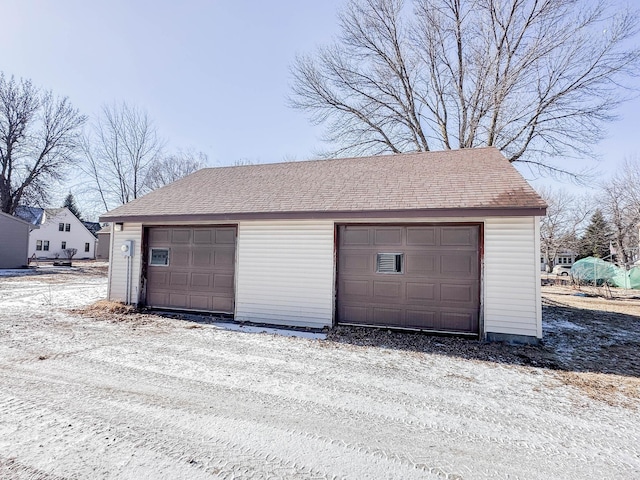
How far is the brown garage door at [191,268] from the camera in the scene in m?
8.00

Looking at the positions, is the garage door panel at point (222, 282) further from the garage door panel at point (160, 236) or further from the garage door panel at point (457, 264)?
the garage door panel at point (457, 264)

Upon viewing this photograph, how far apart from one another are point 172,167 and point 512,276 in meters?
28.3

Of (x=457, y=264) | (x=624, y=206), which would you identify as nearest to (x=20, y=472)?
(x=457, y=264)

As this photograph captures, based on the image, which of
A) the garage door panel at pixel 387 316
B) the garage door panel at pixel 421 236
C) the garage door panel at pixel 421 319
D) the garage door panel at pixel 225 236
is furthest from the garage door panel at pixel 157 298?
the garage door panel at pixel 421 236

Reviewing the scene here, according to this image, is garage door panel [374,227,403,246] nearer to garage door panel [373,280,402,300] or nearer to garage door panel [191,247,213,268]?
garage door panel [373,280,402,300]

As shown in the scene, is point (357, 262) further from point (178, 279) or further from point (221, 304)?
point (178, 279)

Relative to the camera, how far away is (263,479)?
2172mm

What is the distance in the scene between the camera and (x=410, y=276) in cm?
668

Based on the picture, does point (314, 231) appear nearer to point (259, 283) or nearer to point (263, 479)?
point (259, 283)

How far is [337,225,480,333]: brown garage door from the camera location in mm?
6395

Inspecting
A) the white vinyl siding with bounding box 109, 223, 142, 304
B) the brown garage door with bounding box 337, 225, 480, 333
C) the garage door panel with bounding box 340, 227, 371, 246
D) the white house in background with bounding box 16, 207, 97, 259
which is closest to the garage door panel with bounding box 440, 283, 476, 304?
the brown garage door with bounding box 337, 225, 480, 333

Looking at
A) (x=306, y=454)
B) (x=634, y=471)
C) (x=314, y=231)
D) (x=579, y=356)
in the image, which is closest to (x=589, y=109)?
(x=579, y=356)

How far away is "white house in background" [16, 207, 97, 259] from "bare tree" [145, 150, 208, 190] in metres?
13.6

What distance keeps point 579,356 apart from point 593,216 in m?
38.6
